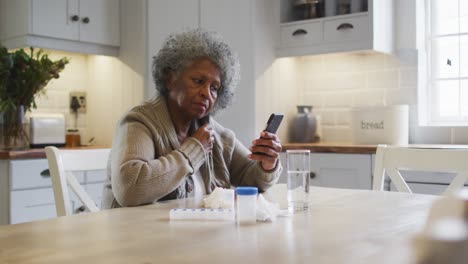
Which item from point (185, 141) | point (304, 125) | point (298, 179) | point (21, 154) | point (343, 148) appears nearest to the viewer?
point (298, 179)

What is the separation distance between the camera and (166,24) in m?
3.36

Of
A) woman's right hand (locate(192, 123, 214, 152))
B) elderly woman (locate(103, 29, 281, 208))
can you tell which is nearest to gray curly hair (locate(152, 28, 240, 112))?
elderly woman (locate(103, 29, 281, 208))

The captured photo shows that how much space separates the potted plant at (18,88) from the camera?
2.77 metres

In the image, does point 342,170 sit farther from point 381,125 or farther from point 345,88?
point 345,88

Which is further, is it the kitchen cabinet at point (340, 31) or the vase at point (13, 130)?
the kitchen cabinet at point (340, 31)

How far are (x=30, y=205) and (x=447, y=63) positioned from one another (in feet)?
8.54

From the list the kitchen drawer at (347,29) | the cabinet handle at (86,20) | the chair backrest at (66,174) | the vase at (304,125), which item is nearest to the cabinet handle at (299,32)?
the kitchen drawer at (347,29)

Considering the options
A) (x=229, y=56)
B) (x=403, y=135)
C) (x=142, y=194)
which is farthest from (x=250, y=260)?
(x=403, y=135)

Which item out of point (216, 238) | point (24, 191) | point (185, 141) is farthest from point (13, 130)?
point (216, 238)

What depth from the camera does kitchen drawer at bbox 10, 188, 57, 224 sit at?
2.64 m

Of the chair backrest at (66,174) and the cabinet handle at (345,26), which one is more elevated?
the cabinet handle at (345,26)

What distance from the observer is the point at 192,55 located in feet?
5.95

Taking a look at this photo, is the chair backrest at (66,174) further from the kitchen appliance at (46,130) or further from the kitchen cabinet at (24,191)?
the kitchen appliance at (46,130)

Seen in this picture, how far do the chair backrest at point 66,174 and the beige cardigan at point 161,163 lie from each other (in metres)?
0.08
